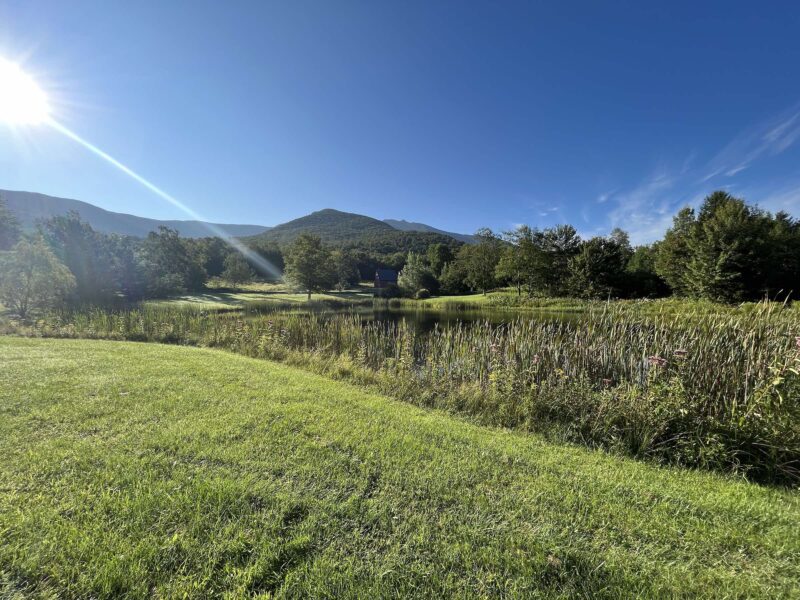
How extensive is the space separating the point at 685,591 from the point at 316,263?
43157 mm

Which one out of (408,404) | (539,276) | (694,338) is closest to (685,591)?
(408,404)

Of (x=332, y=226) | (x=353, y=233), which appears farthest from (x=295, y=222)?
(x=353, y=233)

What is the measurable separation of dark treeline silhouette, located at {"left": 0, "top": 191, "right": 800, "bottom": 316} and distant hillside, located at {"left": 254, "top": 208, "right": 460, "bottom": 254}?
56.0m

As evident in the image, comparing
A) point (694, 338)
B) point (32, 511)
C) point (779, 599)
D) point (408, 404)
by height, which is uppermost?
point (694, 338)

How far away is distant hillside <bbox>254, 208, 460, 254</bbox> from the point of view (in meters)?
115

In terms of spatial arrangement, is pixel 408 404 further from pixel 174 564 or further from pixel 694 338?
pixel 694 338

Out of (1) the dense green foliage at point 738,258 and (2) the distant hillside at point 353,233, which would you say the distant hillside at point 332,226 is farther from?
(1) the dense green foliage at point 738,258

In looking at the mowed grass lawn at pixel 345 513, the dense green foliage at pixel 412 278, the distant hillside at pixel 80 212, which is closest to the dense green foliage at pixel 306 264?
the dense green foliage at pixel 412 278

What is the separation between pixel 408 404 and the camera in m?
6.19

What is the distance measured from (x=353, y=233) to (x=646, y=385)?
144703mm

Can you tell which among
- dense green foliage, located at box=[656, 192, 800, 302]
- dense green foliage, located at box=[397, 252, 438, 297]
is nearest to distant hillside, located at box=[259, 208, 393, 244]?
dense green foliage, located at box=[397, 252, 438, 297]

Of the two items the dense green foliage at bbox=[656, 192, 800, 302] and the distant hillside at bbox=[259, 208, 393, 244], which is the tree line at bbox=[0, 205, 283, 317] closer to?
the dense green foliage at bbox=[656, 192, 800, 302]

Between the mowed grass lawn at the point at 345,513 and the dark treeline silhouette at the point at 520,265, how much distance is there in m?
20.0

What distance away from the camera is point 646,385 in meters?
5.05
